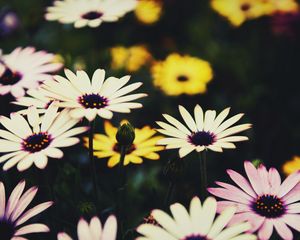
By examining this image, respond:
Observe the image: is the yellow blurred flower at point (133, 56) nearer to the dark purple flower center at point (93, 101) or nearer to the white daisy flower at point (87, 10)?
the white daisy flower at point (87, 10)

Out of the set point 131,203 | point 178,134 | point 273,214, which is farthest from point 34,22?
point 273,214

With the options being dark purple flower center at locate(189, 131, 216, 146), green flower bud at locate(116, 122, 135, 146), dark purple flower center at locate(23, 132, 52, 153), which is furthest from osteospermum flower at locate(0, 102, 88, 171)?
dark purple flower center at locate(189, 131, 216, 146)

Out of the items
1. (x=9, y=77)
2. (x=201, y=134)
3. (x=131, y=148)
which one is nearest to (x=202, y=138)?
(x=201, y=134)

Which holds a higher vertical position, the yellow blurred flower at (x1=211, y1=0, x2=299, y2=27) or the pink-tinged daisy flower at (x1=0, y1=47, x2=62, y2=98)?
the yellow blurred flower at (x1=211, y1=0, x2=299, y2=27)

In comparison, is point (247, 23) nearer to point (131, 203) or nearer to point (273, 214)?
point (131, 203)

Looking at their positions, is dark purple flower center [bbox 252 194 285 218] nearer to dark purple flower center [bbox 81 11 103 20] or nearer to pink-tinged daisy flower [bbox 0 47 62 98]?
pink-tinged daisy flower [bbox 0 47 62 98]

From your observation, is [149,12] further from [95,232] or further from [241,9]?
[95,232]
